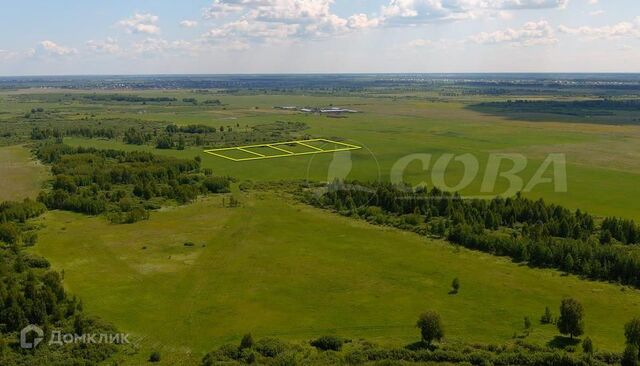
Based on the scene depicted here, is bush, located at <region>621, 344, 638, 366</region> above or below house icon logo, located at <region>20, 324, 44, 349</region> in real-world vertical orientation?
above

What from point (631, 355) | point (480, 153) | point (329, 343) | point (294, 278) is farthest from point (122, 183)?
point (631, 355)

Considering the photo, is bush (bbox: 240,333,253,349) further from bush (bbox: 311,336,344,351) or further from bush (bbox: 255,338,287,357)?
bush (bbox: 311,336,344,351)

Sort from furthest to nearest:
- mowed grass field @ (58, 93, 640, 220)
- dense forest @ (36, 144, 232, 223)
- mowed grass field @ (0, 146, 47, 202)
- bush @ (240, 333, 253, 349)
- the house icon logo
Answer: mowed grass field @ (0, 146, 47, 202)
mowed grass field @ (58, 93, 640, 220)
dense forest @ (36, 144, 232, 223)
bush @ (240, 333, 253, 349)
the house icon logo

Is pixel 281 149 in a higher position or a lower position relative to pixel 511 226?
higher

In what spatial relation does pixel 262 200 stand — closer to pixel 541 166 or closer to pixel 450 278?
pixel 450 278

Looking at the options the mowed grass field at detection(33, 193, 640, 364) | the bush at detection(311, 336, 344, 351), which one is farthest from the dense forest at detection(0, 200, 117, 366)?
the bush at detection(311, 336, 344, 351)

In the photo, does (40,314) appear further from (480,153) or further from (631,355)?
(480,153)
